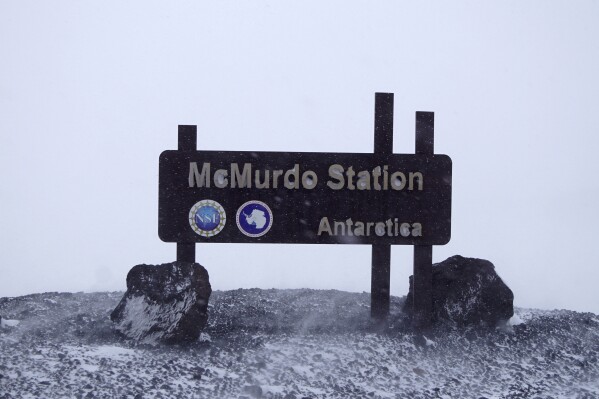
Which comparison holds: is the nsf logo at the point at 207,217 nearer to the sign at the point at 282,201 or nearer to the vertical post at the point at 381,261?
the sign at the point at 282,201

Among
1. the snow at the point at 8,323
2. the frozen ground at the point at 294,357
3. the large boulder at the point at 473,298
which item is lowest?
the frozen ground at the point at 294,357

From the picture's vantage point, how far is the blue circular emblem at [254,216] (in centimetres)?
1212

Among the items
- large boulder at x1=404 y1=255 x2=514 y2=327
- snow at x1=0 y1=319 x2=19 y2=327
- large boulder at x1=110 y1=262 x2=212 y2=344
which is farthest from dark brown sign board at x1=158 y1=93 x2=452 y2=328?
snow at x1=0 y1=319 x2=19 y2=327

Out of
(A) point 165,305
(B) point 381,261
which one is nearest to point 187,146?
(A) point 165,305

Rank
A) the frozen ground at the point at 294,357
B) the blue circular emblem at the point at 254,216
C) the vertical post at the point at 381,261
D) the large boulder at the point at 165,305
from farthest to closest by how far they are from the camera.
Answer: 1. the vertical post at the point at 381,261
2. the blue circular emblem at the point at 254,216
3. the large boulder at the point at 165,305
4. the frozen ground at the point at 294,357

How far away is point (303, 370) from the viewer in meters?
10.2

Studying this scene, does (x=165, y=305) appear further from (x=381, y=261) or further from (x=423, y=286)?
(x=423, y=286)

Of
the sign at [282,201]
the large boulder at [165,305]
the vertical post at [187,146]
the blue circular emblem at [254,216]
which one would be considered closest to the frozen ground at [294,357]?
the large boulder at [165,305]

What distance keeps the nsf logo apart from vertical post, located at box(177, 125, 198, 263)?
0.33 meters

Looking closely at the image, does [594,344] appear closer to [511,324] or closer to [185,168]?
[511,324]

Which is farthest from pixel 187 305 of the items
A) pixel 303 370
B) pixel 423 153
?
pixel 423 153

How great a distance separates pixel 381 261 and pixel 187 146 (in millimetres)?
3872

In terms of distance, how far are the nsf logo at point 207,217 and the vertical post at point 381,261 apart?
2.66 meters

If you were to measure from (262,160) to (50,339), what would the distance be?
14.5 ft
